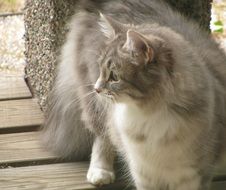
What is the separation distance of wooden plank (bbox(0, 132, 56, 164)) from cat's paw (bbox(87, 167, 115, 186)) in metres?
0.22

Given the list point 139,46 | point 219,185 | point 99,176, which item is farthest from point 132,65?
point 219,185

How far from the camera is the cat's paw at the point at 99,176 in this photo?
2240 mm

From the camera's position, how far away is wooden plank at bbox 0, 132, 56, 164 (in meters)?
2.39

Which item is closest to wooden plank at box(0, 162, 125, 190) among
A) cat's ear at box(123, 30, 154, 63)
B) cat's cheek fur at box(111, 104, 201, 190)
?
cat's cheek fur at box(111, 104, 201, 190)

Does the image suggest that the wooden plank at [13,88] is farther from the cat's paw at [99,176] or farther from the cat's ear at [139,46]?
the cat's ear at [139,46]

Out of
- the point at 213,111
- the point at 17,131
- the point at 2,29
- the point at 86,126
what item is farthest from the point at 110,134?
the point at 2,29

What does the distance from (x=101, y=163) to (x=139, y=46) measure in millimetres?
770

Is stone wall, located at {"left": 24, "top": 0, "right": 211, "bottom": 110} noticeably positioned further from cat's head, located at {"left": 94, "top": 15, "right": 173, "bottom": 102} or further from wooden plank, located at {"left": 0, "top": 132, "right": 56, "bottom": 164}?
cat's head, located at {"left": 94, "top": 15, "right": 173, "bottom": 102}

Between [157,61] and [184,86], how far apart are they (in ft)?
0.44

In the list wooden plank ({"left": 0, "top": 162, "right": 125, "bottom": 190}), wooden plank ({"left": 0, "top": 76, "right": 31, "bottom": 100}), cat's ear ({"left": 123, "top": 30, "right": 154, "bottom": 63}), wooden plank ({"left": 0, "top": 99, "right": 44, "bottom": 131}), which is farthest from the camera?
wooden plank ({"left": 0, "top": 76, "right": 31, "bottom": 100})

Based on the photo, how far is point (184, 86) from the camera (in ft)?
5.81

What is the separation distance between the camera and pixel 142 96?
178 centimetres

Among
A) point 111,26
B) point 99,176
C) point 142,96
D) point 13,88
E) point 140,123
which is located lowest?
point 13,88

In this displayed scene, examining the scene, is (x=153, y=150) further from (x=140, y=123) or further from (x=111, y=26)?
(x=111, y=26)
